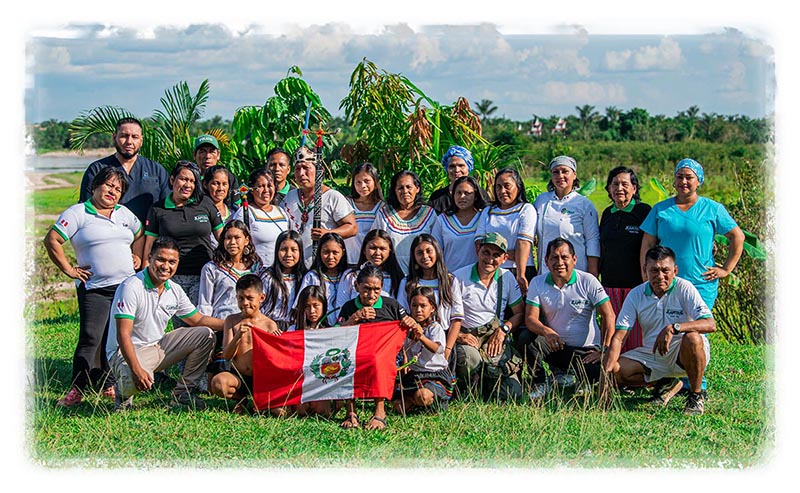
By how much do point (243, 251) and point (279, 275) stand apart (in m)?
0.36

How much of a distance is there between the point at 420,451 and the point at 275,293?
178cm

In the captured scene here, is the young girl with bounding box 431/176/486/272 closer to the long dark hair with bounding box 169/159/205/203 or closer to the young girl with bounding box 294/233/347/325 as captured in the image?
the young girl with bounding box 294/233/347/325

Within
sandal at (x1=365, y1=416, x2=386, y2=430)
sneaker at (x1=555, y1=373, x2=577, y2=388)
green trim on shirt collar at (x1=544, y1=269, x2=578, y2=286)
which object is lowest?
sandal at (x1=365, y1=416, x2=386, y2=430)

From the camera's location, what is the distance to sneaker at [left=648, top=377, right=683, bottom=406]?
23.1ft

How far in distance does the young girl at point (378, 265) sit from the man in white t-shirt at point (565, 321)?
1.12 metres

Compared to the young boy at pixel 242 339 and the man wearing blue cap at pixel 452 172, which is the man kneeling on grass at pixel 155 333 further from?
the man wearing blue cap at pixel 452 172

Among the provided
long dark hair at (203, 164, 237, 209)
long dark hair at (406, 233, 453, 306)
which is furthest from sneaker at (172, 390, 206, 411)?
long dark hair at (406, 233, 453, 306)

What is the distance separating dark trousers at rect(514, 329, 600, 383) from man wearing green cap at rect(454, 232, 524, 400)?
4.7 inches

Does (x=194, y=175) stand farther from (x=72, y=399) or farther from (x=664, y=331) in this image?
(x=664, y=331)

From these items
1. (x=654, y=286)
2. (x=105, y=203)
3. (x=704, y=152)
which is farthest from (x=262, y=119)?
Answer: (x=704, y=152)

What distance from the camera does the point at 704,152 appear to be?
109 ft

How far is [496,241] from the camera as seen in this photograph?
22.5 ft

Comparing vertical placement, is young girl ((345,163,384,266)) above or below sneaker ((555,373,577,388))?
above

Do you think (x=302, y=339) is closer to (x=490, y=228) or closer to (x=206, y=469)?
(x=206, y=469)
